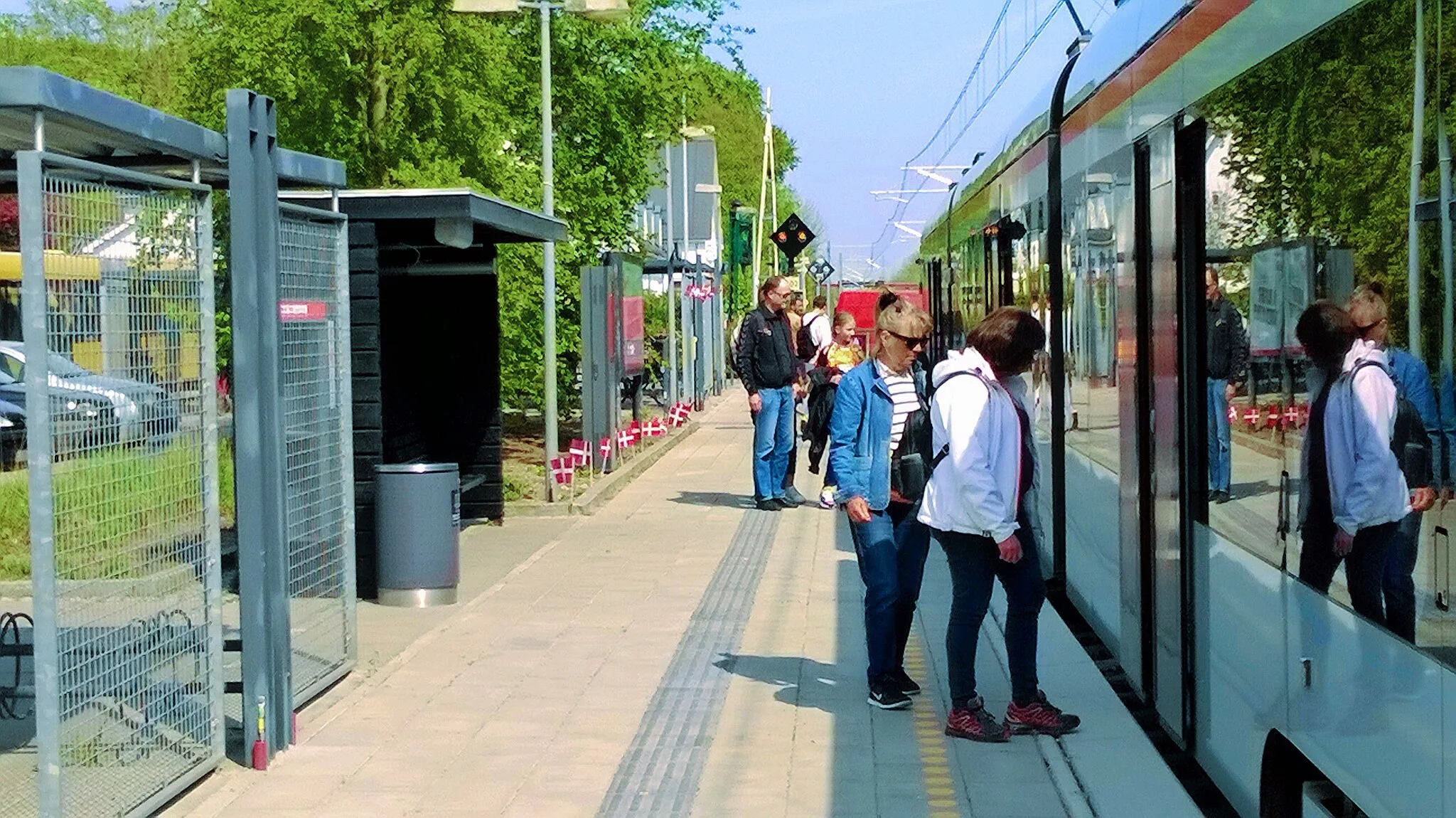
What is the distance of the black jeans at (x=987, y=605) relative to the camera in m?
7.62

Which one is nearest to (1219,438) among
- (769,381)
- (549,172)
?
(769,381)

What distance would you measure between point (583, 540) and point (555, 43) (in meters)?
9.62

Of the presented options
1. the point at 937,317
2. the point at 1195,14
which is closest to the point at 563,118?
the point at 937,317

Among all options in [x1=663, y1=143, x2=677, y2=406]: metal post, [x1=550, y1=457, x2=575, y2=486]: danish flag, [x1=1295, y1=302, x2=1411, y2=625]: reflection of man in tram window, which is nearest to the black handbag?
[x1=1295, y1=302, x2=1411, y2=625]: reflection of man in tram window

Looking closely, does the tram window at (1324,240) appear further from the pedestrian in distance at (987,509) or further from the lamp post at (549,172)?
the lamp post at (549,172)

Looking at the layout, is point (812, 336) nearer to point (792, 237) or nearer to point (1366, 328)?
point (792, 237)

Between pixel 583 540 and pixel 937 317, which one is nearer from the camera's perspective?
pixel 583 540

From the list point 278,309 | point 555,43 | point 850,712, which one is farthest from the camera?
point 555,43

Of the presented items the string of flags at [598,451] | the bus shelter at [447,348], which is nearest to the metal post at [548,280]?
the string of flags at [598,451]

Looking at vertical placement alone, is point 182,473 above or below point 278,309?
below

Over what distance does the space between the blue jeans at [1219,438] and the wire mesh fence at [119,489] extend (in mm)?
3366

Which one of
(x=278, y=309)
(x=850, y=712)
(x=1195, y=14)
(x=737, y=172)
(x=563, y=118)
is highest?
(x=737, y=172)

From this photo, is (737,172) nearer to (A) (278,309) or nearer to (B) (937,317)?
(B) (937,317)

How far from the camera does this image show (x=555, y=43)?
23.1 metres
